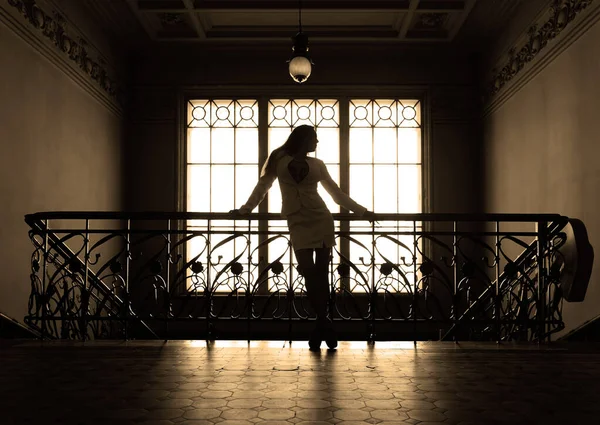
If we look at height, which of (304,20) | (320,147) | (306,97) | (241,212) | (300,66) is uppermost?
(304,20)

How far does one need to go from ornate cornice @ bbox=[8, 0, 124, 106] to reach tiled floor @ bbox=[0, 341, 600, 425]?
148 inches

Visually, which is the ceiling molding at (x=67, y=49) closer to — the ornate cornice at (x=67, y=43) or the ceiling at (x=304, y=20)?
the ornate cornice at (x=67, y=43)

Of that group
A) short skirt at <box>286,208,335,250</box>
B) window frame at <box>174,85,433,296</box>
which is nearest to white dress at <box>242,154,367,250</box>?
short skirt at <box>286,208,335,250</box>

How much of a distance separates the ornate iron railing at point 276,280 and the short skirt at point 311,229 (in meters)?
0.36

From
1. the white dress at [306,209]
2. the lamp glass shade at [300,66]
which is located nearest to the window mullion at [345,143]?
the lamp glass shade at [300,66]

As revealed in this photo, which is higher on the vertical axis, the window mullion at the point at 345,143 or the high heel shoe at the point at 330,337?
the window mullion at the point at 345,143

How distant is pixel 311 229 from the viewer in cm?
418

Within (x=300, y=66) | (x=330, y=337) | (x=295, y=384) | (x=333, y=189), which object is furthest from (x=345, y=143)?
(x=295, y=384)

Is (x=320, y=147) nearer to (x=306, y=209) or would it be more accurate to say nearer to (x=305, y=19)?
(x=305, y=19)

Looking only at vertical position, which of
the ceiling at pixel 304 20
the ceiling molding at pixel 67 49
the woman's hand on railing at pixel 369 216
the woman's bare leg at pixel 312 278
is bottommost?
the woman's bare leg at pixel 312 278

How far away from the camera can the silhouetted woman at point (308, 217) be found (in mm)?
4184

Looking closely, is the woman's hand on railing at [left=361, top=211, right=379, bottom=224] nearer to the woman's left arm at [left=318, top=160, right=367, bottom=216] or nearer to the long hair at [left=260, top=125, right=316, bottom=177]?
the woman's left arm at [left=318, top=160, right=367, bottom=216]

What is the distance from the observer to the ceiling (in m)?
8.13

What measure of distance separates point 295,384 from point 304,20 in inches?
263
